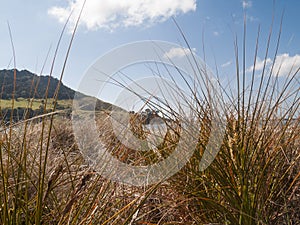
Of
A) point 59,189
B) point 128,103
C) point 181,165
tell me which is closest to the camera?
point 181,165

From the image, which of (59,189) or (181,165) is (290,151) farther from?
(59,189)

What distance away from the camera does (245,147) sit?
3.92 ft

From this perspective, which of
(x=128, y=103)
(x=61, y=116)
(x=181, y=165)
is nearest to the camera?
(x=181, y=165)

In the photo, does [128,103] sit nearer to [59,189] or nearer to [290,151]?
[59,189]

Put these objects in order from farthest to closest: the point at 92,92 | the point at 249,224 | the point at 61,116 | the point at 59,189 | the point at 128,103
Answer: the point at 61,116 < the point at 128,103 < the point at 92,92 < the point at 59,189 < the point at 249,224

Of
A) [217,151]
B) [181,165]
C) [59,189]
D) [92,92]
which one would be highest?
[92,92]

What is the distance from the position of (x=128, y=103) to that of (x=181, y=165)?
4.09 ft

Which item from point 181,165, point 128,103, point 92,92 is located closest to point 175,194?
point 181,165

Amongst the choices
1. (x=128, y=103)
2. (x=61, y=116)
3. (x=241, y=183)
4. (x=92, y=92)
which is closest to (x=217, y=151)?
(x=241, y=183)

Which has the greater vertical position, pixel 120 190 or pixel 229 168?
pixel 229 168

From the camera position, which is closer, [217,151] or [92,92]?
[217,151]

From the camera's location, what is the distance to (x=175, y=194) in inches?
62.8

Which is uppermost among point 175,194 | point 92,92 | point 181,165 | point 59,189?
point 92,92

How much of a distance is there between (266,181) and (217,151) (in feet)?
0.75
